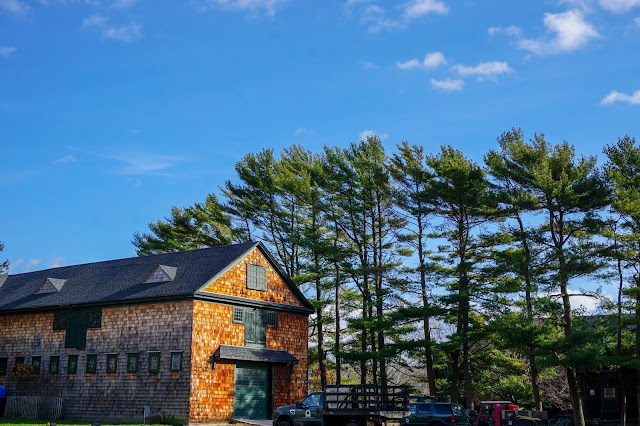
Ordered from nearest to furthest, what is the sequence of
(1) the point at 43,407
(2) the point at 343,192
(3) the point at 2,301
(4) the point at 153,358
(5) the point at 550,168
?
(4) the point at 153,358 → (1) the point at 43,407 → (5) the point at 550,168 → (3) the point at 2,301 → (2) the point at 343,192

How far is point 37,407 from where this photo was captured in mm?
33625

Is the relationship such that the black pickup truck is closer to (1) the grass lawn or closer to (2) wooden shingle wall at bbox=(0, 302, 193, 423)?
(1) the grass lawn

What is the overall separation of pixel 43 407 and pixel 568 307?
27160 mm

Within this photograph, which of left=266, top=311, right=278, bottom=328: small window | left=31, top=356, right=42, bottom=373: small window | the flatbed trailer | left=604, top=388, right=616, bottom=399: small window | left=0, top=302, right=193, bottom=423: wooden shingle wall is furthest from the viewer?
left=604, top=388, right=616, bottom=399: small window

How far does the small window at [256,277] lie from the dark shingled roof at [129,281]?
0.91 m

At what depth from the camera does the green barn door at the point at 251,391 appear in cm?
3170

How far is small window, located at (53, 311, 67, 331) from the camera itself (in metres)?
35.1

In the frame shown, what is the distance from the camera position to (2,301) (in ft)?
128

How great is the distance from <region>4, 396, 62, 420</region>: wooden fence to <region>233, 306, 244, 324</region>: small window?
9.92 metres

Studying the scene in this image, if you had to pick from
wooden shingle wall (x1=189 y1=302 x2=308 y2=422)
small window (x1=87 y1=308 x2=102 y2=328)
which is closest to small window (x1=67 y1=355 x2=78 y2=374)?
small window (x1=87 y1=308 x2=102 y2=328)

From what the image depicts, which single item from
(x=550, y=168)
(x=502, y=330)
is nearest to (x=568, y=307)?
(x=502, y=330)

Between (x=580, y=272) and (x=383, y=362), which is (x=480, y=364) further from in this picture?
(x=580, y=272)

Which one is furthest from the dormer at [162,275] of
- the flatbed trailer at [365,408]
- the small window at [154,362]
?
the flatbed trailer at [365,408]

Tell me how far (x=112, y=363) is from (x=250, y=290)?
7.60 meters
